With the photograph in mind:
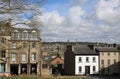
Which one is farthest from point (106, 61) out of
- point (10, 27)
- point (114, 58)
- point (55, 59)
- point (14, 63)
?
point (10, 27)

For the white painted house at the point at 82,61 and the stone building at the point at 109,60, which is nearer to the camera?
the white painted house at the point at 82,61

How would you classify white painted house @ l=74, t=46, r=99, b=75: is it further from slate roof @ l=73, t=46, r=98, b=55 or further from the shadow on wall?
the shadow on wall

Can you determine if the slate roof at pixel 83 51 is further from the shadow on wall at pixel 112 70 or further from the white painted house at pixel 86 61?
the shadow on wall at pixel 112 70

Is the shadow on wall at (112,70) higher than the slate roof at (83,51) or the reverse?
the reverse

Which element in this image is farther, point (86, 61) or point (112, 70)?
point (112, 70)

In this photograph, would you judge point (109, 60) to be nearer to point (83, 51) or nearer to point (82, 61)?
point (83, 51)

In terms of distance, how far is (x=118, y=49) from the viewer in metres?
99.3

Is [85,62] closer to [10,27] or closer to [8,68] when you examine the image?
[8,68]

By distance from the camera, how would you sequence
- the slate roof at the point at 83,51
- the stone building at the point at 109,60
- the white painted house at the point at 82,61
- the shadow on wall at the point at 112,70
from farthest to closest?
1. the stone building at the point at 109,60
2. the shadow on wall at the point at 112,70
3. the slate roof at the point at 83,51
4. the white painted house at the point at 82,61

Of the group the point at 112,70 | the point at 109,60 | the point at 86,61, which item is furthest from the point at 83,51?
the point at 112,70

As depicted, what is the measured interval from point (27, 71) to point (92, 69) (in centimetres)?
2117

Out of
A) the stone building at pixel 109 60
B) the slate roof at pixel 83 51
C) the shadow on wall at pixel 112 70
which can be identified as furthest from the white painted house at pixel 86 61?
the shadow on wall at pixel 112 70

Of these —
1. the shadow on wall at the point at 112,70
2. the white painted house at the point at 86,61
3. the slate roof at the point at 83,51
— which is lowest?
the shadow on wall at the point at 112,70

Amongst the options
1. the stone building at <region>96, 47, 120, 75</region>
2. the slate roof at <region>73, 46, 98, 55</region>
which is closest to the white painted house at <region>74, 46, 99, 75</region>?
the slate roof at <region>73, 46, 98, 55</region>
